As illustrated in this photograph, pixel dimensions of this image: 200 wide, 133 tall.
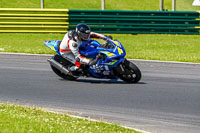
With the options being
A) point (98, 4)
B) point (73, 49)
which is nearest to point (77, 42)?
point (73, 49)

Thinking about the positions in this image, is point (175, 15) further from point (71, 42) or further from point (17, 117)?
point (17, 117)

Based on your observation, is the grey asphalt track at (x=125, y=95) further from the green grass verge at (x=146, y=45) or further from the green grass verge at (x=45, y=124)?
the green grass verge at (x=146, y=45)

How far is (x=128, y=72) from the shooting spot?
10883 millimetres

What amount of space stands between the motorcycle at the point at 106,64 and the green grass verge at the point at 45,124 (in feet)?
10.2

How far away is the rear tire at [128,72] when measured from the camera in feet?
35.2

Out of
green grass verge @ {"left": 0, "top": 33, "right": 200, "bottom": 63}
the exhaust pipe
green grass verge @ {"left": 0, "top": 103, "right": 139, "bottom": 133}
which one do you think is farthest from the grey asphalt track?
green grass verge @ {"left": 0, "top": 33, "right": 200, "bottom": 63}

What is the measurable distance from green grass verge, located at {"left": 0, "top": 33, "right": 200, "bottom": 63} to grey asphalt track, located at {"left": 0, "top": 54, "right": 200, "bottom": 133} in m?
1.78

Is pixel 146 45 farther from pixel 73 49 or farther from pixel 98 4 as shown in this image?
pixel 98 4

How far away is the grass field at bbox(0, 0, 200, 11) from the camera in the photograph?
43553 millimetres

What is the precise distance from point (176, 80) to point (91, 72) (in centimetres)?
208

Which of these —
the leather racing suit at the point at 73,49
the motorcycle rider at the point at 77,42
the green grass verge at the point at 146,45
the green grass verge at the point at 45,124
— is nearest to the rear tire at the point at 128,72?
the motorcycle rider at the point at 77,42

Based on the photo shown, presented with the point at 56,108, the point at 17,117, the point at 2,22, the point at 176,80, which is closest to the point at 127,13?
the point at 2,22

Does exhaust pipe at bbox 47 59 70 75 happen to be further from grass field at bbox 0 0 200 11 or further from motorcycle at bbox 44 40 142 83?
grass field at bbox 0 0 200 11

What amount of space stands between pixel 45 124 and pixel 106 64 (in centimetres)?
418
